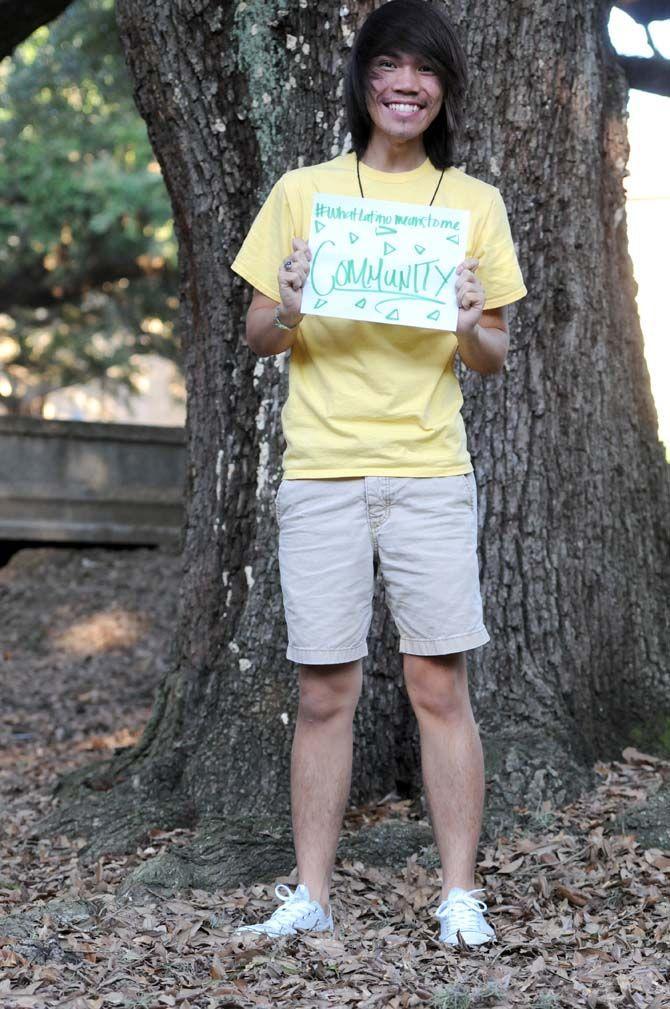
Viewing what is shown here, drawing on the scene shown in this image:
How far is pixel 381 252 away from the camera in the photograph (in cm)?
308

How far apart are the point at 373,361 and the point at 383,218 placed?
36 centimetres

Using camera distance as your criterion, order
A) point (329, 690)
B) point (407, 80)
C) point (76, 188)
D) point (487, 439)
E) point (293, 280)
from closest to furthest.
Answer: point (293, 280), point (407, 80), point (329, 690), point (487, 439), point (76, 188)

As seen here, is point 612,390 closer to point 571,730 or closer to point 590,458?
→ point 590,458

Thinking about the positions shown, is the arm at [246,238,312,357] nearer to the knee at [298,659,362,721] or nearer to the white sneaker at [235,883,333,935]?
the knee at [298,659,362,721]

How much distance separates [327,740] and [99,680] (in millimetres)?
4427

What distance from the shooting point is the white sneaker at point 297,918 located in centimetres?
312

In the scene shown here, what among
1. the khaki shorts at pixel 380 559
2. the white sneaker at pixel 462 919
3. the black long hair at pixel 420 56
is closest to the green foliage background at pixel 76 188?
the black long hair at pixel 420 56

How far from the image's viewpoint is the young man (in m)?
3.10

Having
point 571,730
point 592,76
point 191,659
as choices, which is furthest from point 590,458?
point 191,659

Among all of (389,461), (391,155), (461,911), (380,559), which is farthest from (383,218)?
(461,911)

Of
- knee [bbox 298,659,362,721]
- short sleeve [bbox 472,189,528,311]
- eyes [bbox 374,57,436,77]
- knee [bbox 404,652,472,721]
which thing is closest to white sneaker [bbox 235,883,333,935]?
knee [bbox 298,659,362,721]

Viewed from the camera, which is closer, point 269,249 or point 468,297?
point 468,297

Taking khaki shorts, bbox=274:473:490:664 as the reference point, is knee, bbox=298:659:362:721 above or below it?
below

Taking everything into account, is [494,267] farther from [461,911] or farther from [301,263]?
[461,911]
